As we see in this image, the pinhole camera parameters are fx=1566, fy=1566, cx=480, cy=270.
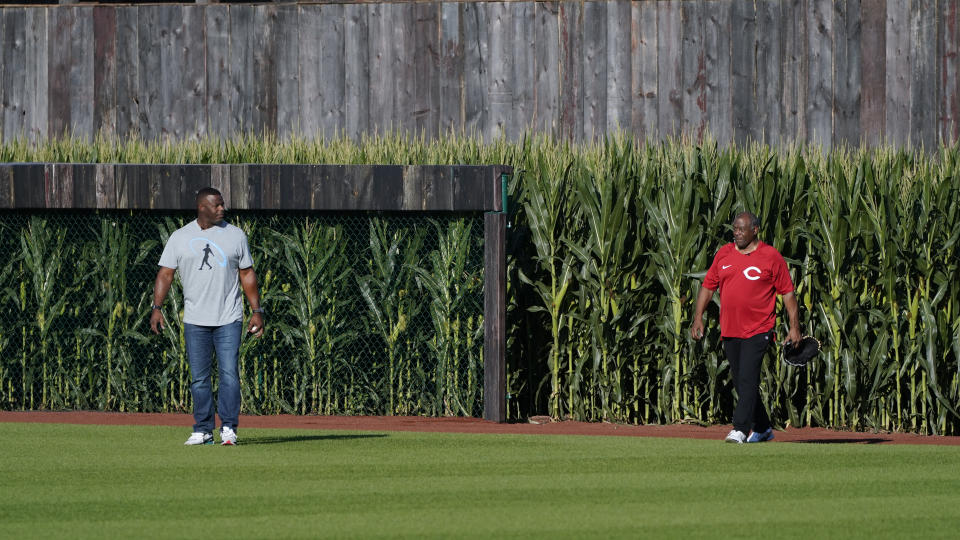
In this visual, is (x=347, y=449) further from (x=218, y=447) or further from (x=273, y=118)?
(x=273, y=118)

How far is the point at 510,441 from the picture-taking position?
40.2 ft

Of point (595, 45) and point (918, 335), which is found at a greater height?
point (595, 45)

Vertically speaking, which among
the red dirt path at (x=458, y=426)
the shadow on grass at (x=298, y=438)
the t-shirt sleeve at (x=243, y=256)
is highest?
the t-shirt sleeve at (x=243, y=256)

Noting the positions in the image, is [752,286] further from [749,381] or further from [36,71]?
[36,71]

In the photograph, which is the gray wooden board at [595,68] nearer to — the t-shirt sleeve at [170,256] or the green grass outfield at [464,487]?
the green grass outfield at [464,487]

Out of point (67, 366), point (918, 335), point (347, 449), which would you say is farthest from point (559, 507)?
point (67, 366)

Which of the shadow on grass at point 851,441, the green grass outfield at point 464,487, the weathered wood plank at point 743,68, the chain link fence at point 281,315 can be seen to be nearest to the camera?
the green grass outfield at point 464,487

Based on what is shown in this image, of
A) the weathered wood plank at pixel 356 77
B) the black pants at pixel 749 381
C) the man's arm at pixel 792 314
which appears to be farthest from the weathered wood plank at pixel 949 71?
the weathered wood plank at pixel 356 77

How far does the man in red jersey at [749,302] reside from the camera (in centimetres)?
1223

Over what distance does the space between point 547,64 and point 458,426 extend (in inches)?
227

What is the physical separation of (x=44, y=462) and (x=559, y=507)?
391 centimetres

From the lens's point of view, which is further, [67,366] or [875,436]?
[67,366]

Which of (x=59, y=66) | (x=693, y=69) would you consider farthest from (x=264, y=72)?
(x=693, y=69)

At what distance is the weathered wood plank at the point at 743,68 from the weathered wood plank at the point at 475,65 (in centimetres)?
280
